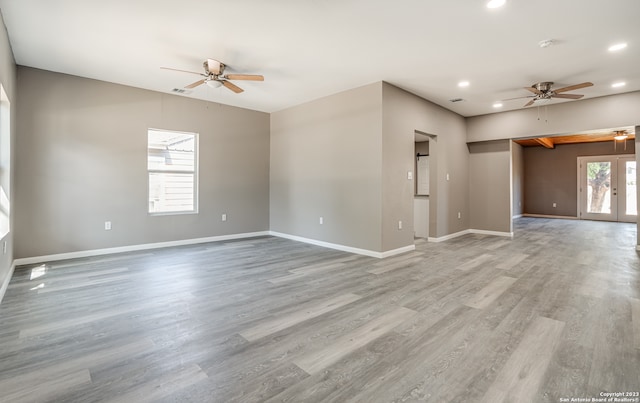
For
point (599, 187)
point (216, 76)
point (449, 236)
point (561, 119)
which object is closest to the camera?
point (216, 76)

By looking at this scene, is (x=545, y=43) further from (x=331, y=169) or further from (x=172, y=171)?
(x=172, y=171)

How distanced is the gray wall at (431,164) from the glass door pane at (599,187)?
590cm

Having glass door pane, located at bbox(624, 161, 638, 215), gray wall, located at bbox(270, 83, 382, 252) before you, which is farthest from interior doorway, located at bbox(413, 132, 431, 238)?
glass door pane, located at bbox(624, 161, 638, 215)

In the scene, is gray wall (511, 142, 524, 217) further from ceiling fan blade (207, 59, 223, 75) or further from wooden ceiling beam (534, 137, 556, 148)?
ceiling fan blade (207, 59, 223, 75)

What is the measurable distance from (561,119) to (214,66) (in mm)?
6457

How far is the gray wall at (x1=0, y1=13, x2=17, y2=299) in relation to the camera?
3.17 metres

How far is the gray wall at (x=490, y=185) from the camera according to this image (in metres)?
7.03

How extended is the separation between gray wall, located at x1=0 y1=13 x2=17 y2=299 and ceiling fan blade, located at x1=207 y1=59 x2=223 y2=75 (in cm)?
200

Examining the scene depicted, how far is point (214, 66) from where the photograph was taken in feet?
13.5

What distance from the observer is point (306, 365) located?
6.24ft

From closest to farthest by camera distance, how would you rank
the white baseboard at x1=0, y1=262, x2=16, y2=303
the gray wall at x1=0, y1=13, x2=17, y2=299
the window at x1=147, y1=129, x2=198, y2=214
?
the white baseboard at x1=0, y1=262, x2=16, y2=303, the gray wall at x1=0, y1=13, x2=17, y2=299, the window at x1=147, y1=129, x2=198, y2=214

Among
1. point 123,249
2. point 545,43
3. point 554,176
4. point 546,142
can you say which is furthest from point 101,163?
point 554,176

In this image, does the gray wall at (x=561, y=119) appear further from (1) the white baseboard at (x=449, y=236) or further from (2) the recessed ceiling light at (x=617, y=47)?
(2) the recessed ceiling light at (x=617, y=47)

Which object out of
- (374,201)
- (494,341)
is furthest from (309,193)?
(494,341)
